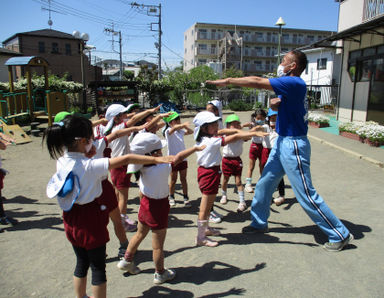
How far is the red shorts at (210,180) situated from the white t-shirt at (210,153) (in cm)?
7

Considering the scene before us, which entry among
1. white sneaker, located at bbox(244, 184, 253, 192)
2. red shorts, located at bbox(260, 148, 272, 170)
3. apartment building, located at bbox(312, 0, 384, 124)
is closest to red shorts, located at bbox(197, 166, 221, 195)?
red shorts, located at bbox(260, 148, 272, 170)

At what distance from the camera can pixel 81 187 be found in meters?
2.26

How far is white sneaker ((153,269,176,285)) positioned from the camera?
2965 mm

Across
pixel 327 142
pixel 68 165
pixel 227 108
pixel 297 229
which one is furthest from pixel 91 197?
pixel 227 108

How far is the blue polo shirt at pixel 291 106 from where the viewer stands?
3.52 m

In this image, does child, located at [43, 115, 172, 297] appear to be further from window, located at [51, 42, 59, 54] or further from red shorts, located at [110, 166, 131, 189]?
window, located at [51, 42, 59, 54]

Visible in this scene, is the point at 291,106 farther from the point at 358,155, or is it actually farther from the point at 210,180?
the point at 358,155

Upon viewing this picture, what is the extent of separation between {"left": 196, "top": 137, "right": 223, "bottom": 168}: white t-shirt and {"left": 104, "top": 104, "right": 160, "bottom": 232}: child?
99 centimetres

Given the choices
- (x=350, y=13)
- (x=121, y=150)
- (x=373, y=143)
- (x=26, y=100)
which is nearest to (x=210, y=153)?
(x=121, y=150)

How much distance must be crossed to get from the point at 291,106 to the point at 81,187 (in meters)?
2.62

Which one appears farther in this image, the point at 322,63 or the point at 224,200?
the point at 322,63

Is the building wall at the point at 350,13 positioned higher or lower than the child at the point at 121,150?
higher

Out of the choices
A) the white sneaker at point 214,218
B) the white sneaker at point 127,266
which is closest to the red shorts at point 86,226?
the white sneaker at point 127,266

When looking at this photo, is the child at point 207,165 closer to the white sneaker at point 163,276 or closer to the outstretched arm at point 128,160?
the white sneaker at point 163,276
